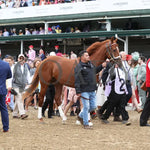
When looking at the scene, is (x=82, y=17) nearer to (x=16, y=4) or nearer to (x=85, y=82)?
(x=16, y=4)

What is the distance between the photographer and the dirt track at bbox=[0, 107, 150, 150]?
619cm

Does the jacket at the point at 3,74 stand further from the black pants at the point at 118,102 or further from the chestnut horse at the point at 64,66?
the black pants at the point at 118,102

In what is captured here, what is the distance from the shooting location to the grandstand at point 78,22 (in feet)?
75.6

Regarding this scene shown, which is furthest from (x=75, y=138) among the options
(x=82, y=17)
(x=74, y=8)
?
(x=74, y=8)

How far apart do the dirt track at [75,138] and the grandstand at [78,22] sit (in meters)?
12.7

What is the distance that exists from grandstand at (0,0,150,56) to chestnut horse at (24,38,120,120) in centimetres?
1085

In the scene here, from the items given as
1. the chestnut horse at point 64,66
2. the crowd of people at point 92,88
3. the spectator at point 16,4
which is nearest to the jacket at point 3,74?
the crowd of people at point 92,88

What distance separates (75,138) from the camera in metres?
7.07

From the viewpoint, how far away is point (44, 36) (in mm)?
23047

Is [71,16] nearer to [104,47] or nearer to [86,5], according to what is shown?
[86,5]

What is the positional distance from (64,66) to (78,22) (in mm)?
17448

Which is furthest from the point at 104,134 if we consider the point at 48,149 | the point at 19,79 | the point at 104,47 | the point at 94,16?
the point at 94,16

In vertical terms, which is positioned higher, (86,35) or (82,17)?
(82,17)

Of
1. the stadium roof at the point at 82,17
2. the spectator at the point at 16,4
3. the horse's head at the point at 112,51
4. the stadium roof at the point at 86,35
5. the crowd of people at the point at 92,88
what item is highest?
the spectator at the point at 16,4
